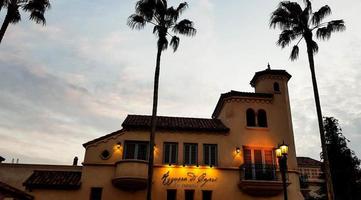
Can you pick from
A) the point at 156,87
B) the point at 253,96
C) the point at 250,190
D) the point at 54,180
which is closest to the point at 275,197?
the point at 250,190

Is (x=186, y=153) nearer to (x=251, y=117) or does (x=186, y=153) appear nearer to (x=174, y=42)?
(x=251, y=117)

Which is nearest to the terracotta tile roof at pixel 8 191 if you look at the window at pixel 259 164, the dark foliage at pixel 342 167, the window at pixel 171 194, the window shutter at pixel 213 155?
the window at pixel 171 194

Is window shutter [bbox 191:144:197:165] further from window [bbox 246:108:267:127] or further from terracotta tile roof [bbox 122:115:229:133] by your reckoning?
window [bbox 246:108:267:127]

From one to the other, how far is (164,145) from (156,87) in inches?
258

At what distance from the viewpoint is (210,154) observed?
1069 inches

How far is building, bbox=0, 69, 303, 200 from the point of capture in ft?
81.5

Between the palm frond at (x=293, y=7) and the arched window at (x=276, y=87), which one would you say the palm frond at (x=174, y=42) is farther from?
the arched window at (x=276, y=87)

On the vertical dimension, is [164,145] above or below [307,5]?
below

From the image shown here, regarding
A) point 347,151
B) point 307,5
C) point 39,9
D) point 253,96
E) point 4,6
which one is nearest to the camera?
point 4,6

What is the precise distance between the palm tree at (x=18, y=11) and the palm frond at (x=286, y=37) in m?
16.4

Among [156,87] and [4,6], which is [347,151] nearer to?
[156,87]

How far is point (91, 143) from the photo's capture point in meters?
26.2

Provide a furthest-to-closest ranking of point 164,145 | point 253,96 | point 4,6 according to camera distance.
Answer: point 253,96 < point 164,145 < point 4,6

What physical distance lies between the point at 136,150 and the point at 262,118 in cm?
1160
